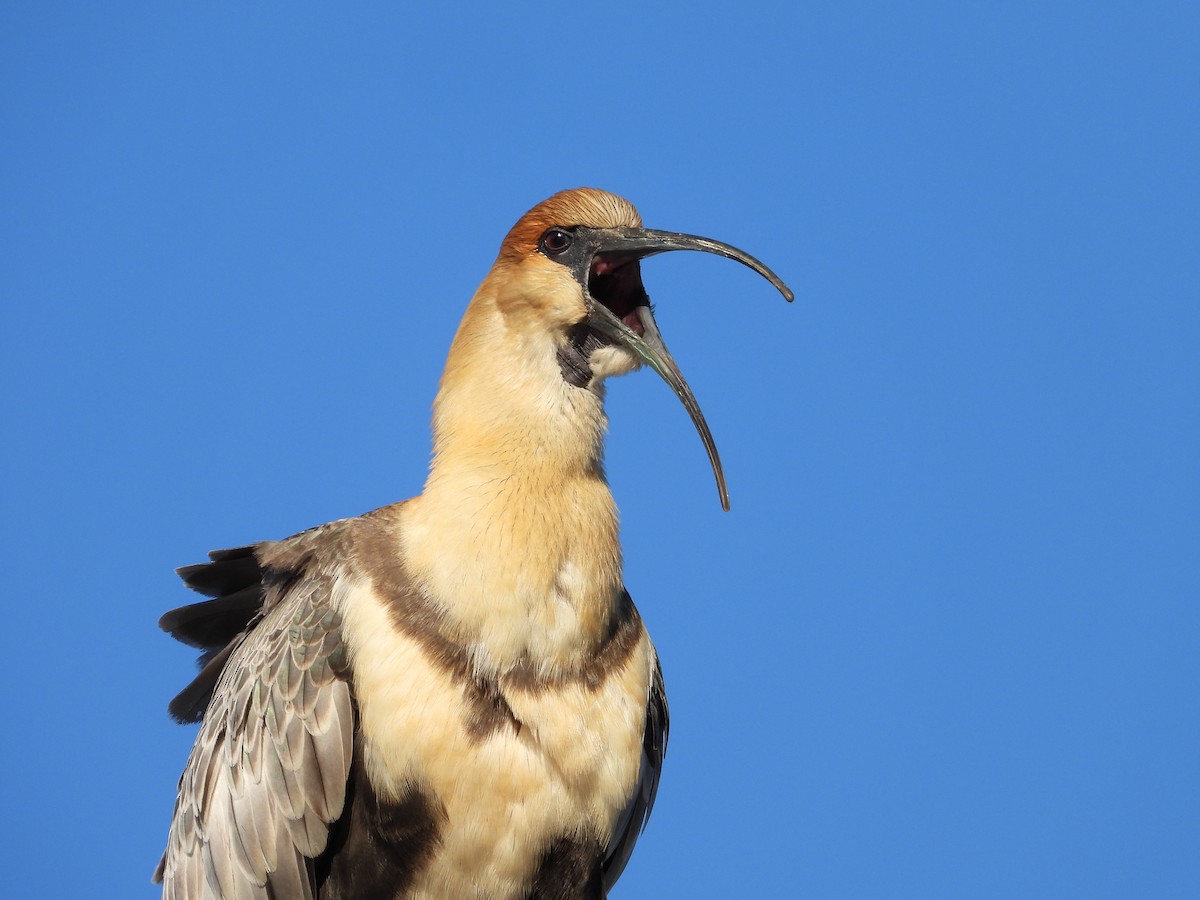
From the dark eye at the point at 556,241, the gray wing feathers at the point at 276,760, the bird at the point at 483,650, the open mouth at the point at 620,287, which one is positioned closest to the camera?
the bird at the point at 483,650

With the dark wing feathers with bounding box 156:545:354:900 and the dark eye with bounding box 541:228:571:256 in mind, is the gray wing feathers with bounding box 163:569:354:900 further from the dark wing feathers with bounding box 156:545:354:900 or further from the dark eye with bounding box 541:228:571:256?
the dark eye with bounding box 541:228:571:256

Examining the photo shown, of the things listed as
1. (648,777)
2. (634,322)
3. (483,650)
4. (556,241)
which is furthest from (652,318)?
(648,777)

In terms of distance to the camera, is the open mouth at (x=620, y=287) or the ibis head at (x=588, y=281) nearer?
the ibis head at (x=588, y=281)

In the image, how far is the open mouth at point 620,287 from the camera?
15.2ft

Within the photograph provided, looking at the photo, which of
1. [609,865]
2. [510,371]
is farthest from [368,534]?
[609,865]

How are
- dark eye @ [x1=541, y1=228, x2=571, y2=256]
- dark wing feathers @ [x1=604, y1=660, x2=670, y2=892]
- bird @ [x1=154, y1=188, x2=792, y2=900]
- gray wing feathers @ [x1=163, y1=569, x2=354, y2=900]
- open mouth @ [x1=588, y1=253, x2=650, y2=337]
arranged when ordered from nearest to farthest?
bird @ [x1=154, y1=188, x2=792, y2=900] → gray wing feathers @ [x1=163, y1=569, x2=354, y2=900] → dark eye @ [x1=541, y1=228, x2=571, y2=256] → open mouth @ [x1=588, y1=253, x2=650, y2=337] → dark wing feathers @ [x1=604, y1=660, x2=670, y2=892]

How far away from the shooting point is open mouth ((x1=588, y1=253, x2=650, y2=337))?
4.64 m

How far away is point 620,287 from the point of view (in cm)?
473

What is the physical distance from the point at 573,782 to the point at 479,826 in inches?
12.8

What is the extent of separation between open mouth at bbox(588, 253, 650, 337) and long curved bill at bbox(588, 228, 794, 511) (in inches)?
3.0

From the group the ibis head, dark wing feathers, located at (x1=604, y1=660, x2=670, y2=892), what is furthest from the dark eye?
dark wing feathers, located at (x1=604, y1=660, x2=670, y2=892)

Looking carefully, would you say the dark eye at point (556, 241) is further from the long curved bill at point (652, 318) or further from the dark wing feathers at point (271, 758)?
the dark wing feathers at point (271, 758)

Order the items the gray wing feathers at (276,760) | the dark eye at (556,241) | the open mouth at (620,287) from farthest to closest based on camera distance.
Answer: the open mouth at (620,287) → the dark eye at (556,241) → the gray wing feathers at (276,760)

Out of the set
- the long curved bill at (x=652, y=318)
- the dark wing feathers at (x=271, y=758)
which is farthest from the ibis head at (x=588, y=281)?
the dark wing feathers at (x=271, y=758)
